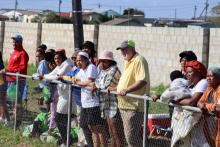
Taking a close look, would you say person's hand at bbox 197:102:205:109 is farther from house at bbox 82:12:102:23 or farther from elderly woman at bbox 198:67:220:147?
house at bbox 82:12:102:23

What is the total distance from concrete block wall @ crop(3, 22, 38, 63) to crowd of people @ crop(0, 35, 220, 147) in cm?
1476

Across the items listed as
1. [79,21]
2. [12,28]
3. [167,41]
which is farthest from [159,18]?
[79,21]

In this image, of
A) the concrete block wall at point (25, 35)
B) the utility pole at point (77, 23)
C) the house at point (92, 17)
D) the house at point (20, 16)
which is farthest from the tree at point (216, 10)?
the utility pole at point (77, 23)

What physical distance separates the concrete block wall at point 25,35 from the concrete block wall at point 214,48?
10.2m

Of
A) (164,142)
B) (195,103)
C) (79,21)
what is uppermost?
(79,21)

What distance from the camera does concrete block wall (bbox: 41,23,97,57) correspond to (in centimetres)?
2211

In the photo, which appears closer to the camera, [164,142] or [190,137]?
[190,137]

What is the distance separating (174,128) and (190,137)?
298 millimetres

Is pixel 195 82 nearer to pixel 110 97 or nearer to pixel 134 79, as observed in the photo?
pixel 134 79

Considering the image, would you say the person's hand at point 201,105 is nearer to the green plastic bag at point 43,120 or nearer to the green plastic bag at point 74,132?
the green plastic bag at point 74,132

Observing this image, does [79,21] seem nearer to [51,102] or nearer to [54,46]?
[51,102]

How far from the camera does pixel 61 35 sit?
23.8 m

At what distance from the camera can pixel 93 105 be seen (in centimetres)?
821

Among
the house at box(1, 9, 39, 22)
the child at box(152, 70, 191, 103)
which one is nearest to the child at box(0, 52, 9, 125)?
the child at box(152, 70, 191, 103)
